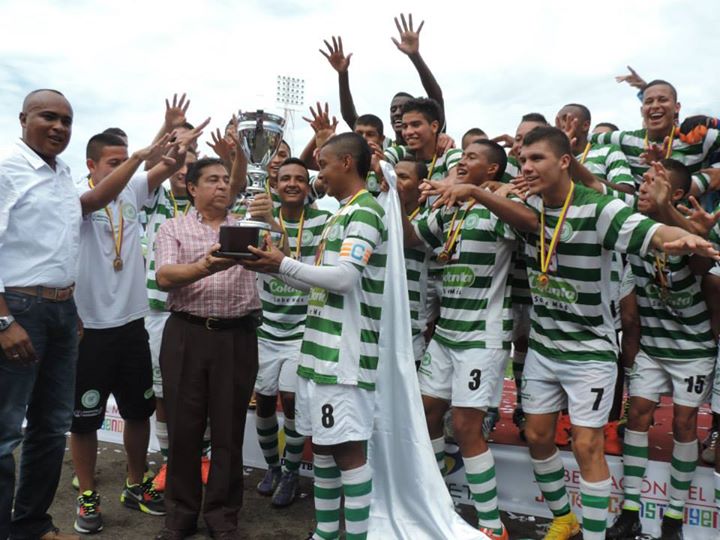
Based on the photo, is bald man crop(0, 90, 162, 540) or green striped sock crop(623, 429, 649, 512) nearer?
bald man crop(0, 90, 162, 540)

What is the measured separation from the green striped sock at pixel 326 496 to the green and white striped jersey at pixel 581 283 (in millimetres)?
1434

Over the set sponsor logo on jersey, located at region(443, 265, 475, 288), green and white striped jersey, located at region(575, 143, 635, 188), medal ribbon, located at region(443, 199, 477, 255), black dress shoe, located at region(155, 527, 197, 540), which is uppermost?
green and white striped jersey, located at region(575, 143, 635, 188)

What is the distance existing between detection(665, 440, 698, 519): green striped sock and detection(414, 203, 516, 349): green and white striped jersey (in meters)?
1.28

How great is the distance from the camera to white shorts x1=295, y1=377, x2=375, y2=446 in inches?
126

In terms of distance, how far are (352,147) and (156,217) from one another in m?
2.72

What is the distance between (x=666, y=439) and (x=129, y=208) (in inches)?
173

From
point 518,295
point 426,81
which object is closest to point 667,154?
point 518,295

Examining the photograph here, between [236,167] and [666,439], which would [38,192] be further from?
[666,439]

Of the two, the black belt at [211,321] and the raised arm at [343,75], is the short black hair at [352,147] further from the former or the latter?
the raised arm at [343,75]

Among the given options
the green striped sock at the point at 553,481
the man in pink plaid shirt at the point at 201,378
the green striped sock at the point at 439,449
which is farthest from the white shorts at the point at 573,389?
the man in pink plaid shirt at the point at 201,378

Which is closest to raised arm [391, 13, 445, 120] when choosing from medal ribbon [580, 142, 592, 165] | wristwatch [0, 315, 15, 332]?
medal ribbon [580, 142, 592, 165]

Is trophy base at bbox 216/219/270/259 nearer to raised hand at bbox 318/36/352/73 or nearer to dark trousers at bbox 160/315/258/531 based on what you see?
dark trousers at bbox 160/315/258/531

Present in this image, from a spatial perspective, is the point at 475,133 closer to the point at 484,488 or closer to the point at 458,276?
the point at 458,276

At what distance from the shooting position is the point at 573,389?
3473 mm
